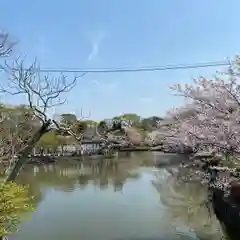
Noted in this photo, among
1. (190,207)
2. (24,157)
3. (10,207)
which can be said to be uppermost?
(24,157)

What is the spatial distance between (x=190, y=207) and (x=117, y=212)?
230 centimetres

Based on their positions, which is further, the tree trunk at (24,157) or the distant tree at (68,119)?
the distant tree at (68,119)

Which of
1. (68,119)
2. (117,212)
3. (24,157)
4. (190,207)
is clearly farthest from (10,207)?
(190,207)

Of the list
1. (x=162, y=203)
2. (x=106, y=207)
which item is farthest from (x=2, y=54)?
(x=162, y=203)

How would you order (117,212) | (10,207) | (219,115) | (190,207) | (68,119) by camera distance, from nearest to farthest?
(10,207) → (219,115) → (68,119) → (117,212) → (190,207)

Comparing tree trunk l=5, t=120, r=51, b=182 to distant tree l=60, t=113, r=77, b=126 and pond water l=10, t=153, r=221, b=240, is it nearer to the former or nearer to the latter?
distant tree l=60, t=113, r=77, b=126

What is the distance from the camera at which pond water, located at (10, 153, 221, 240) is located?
27.1 feet

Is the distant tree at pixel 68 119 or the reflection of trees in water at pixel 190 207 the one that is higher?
the distant tree at pixel 68 119

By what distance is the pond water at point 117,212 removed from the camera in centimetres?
826

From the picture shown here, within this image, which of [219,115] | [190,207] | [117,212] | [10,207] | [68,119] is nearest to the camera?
[10,207]

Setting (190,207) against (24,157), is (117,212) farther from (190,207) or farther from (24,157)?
(24,157)

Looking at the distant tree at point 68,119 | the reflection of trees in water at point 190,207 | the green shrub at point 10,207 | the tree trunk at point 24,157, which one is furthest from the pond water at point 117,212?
the green shrub at point 10,207

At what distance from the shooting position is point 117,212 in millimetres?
10594

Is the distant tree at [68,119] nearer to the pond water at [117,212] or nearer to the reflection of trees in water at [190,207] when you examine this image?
the pond water at [117,212]
